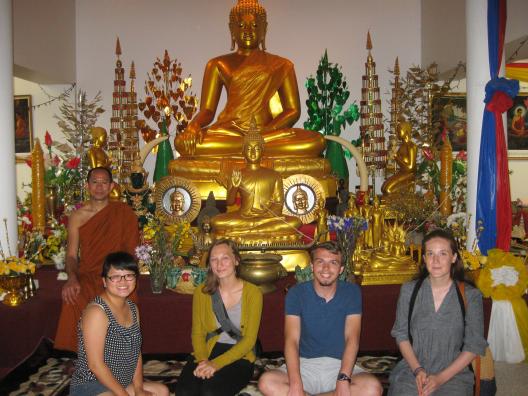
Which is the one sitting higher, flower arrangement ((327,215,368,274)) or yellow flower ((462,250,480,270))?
flower arrangement ((327,215,368,274))

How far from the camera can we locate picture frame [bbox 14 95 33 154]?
30.6 feet

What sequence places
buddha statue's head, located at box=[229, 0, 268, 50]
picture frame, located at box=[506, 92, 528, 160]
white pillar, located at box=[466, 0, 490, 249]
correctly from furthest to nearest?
picture frame, located at box=[506, 92, 528, 160], buddha statue's head, located at box=[229, 0, 268, 50], white pillar, located at box=[466, 0, 490, 249]

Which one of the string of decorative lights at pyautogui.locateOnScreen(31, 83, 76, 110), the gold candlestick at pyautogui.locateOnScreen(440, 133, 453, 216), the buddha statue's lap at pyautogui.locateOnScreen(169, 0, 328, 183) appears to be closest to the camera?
the gold candlestick at pyautogui.locateOnScreen(440, 133, 453, 216)

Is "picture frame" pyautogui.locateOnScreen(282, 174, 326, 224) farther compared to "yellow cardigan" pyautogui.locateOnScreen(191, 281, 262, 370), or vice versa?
"picture frame" pyautogui.locateOnScreen(282, 174, 326, 224)

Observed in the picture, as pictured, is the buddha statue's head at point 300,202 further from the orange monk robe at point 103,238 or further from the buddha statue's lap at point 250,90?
the orange monk robe at point 103,238

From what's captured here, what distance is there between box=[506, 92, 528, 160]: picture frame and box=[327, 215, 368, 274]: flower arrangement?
6.37m

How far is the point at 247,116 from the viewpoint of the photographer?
7.01 metres

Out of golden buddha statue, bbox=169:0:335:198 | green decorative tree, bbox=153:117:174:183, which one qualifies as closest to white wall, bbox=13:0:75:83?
green decorative tree, bbox=153:117:174:183

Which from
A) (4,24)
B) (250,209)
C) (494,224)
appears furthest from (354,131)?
(4,24)

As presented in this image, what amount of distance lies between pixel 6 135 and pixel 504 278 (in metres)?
3.26

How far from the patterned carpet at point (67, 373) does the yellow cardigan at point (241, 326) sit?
396 millimetres

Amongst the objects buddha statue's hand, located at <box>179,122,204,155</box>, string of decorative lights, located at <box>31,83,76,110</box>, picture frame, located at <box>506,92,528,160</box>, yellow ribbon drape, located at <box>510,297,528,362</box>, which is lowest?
yellow ribbon drape, located at <box>510,297,528,362</box>

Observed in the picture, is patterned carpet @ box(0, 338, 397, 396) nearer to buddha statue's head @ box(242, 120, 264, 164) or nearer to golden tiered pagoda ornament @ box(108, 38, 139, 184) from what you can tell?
buddha statue's head @ box(242, 120, 264, 164)

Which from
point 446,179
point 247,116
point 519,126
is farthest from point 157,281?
point 519,126
